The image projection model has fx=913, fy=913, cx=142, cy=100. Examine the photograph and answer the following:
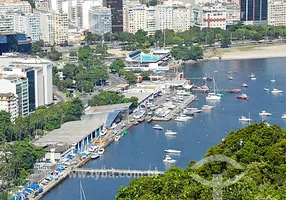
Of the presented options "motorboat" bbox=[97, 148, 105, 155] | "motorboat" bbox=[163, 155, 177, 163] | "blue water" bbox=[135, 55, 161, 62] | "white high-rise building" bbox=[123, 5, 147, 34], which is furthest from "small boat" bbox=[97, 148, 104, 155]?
"white high-rise building" bbox=[123, 5, 147, 34]

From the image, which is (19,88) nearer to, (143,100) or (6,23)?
(143,100)

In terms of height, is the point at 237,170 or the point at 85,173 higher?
the point at 237,170

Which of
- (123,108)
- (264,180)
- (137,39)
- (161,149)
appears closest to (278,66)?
(137,39)

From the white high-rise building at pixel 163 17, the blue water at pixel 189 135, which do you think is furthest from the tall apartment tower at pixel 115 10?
the blue water at pixel 189 135

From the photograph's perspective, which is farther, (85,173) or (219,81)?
(219,81)

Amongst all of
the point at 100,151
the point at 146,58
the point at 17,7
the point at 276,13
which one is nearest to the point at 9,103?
the point at 100,151

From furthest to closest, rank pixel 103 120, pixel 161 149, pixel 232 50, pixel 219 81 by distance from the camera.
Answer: pixel 232 50 → pixel 219 81 → pixel 103 120 → pixel 161 149

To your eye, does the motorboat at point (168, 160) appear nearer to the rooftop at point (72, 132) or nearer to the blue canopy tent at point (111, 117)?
the rooftop at point (72, 132)

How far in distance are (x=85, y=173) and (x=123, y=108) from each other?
130 inches

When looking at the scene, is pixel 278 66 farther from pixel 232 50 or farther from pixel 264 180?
pixel 264 180

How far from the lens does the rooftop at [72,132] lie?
38.1 ft

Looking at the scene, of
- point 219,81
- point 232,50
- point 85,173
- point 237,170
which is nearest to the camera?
A: point 237,170

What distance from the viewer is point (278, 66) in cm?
1945

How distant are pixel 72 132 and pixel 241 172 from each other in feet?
20.2
